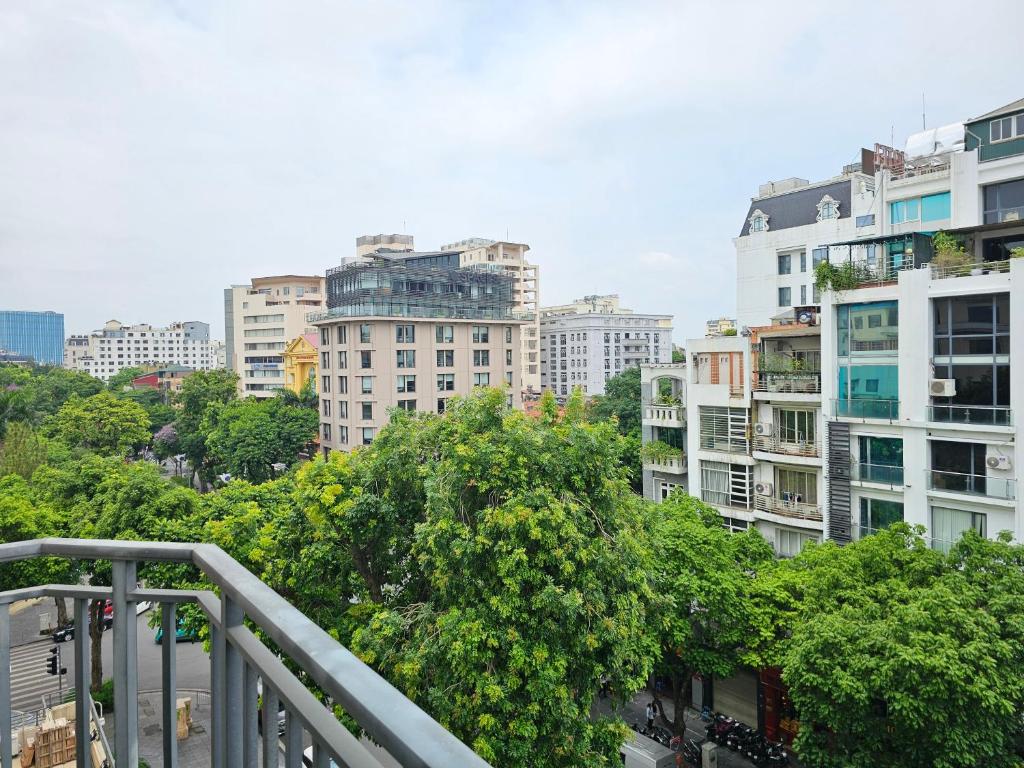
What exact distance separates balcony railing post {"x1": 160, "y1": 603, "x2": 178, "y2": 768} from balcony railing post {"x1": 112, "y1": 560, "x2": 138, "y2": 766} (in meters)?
0.10

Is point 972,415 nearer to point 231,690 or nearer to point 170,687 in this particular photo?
point 170,687

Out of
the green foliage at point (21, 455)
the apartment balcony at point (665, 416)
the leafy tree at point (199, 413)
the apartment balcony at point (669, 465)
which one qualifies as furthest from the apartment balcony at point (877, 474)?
the leafy tree at point (199, 413)

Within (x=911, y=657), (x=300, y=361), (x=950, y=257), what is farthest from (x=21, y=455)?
(x=300, y=361)

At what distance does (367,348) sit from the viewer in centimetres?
3469

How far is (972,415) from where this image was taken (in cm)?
1489

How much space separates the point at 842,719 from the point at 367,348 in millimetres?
27767

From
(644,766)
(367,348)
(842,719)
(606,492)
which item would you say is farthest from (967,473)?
(367,348)

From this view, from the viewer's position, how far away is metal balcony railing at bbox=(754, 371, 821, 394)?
1828 cm

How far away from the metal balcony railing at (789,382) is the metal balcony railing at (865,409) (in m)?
1.32

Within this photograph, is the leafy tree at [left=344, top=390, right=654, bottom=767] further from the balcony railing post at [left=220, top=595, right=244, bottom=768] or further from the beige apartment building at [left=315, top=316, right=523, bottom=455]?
the beige apartment building at [left=315, top=316, right=523, bottom=455]

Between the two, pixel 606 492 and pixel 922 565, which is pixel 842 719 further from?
pixel 606 492

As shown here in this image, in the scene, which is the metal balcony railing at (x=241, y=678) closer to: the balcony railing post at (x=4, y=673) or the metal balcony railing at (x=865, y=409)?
the balcony railing post at (x=4, y=673)

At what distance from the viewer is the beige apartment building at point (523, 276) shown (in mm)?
67188

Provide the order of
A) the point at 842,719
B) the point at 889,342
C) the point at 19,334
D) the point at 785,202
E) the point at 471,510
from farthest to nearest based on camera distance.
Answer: the point at 19,334
the point at 785,202
the point at 889,342
the point at 842,719
the point at 471,510
